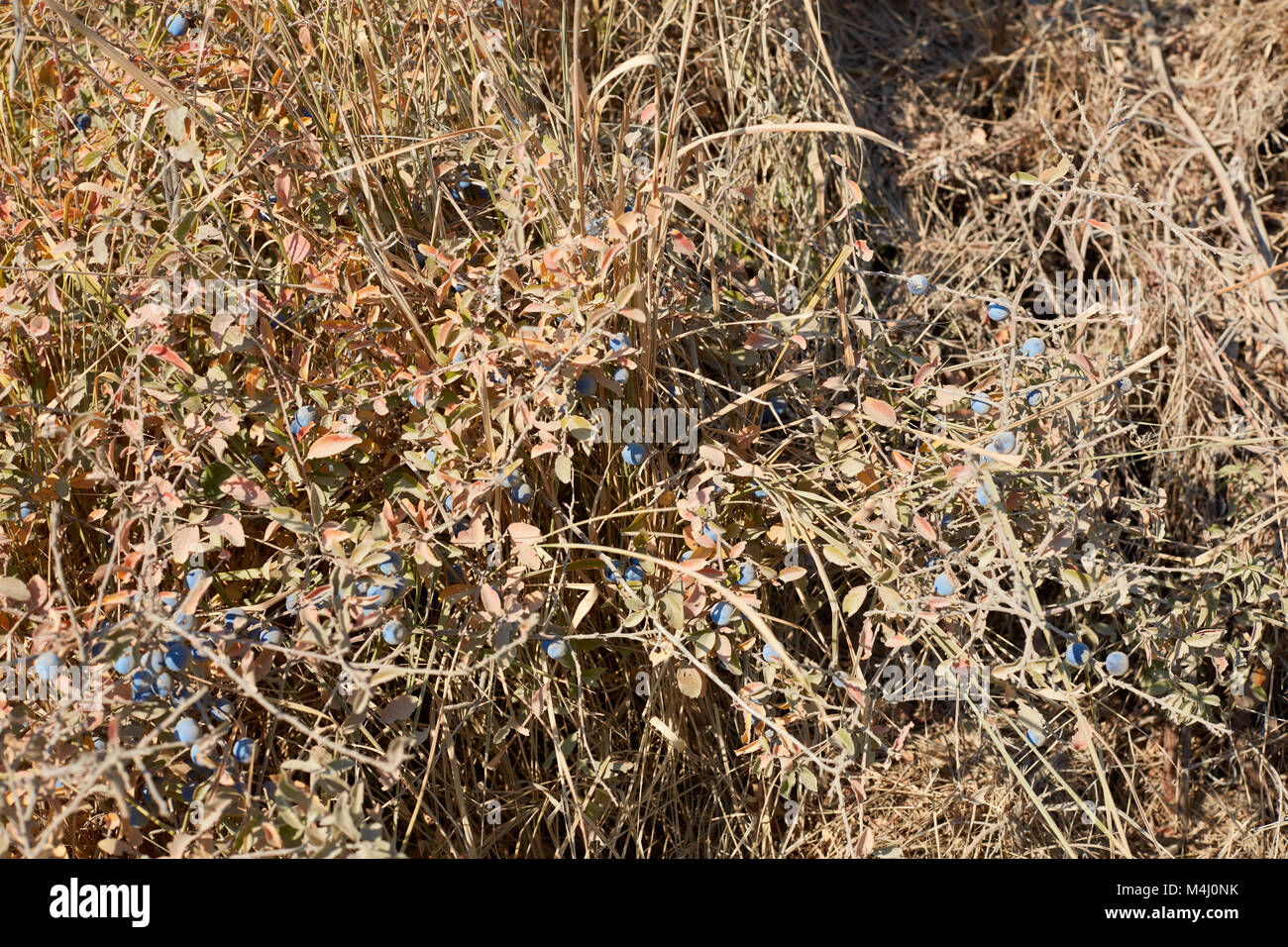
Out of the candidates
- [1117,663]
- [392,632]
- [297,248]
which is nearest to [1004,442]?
[1117,663]

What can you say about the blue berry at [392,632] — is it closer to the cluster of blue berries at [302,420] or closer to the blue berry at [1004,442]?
the cluster of blue berries at [302,420]

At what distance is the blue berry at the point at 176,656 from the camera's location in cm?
106

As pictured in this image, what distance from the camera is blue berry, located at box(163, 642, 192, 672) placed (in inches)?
41.9

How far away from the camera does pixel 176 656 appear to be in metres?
1.07

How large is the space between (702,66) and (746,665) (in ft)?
3.65

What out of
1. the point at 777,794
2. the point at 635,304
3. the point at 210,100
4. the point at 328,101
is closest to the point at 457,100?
the point at 328,101

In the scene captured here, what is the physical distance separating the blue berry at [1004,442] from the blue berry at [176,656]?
0.93 metres

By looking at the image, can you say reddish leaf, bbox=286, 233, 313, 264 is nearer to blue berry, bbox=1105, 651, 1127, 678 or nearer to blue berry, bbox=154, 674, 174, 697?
blue berry, bbox=154, 674, 174, 697

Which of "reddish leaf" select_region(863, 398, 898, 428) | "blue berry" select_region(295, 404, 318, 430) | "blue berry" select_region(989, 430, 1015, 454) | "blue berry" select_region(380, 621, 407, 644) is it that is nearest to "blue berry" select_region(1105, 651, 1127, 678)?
"blue berry" select_region(989, 430, 1015, 454)

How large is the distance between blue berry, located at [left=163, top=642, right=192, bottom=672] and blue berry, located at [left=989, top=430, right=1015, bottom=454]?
93 centimetres

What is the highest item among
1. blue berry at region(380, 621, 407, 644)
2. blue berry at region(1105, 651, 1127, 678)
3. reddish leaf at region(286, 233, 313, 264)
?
reddish leaf at region(286, 233, 313, 264)

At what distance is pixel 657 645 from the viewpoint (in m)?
1.24

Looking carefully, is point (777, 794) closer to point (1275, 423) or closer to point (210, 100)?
point (1275, 423)

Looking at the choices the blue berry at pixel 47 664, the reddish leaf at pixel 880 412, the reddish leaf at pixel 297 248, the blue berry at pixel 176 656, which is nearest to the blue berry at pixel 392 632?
the blue berry at pixel 176 656
